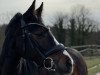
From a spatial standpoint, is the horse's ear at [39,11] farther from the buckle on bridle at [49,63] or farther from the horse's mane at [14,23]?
the buckle on bridle at [49,63]

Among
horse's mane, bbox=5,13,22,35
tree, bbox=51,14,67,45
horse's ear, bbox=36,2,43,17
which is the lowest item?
tree, bbox=51,14,67,45

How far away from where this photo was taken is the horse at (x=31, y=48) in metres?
5.27

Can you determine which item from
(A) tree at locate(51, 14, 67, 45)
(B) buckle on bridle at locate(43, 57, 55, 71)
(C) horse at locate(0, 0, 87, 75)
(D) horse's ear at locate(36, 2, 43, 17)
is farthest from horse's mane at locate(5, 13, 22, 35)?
(A) tree at locate(51, 14, 67, 45)

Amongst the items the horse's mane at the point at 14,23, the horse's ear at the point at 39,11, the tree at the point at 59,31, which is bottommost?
the tree at the point at 59,31

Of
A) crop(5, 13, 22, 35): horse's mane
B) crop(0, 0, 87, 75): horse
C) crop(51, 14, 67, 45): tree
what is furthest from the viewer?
crop(51, 14, 67, 45): tree

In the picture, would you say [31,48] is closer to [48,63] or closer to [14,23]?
[48,63]

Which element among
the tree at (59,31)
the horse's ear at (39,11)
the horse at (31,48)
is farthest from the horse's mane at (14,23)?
the tree at (59,31)

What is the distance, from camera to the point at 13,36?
5516mm

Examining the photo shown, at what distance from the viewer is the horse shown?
5266mm

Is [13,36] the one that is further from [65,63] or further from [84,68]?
[84,68]

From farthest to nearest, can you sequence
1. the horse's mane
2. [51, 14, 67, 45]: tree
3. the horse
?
[51, 14, 67, 45]: tree
the horse's mane
the horse

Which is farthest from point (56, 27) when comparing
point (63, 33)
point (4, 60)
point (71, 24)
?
point (4, 60)

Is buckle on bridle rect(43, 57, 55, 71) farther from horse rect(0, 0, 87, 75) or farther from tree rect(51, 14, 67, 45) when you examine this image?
tree rect(51, 14, 67, 45)

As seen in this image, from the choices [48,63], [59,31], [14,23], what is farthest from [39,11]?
[59,31]
